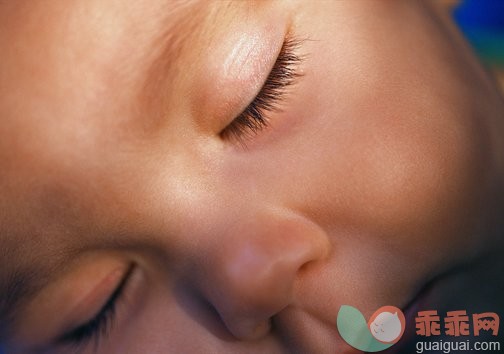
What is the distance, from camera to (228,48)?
1.98 feet

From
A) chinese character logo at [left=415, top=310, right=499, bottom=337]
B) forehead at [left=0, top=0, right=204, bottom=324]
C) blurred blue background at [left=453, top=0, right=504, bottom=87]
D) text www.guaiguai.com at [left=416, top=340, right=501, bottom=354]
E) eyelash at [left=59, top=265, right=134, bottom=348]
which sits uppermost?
blurred blue background at [left=453, top=0, right=504, bottom=87]

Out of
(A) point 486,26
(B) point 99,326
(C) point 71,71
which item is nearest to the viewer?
(C) point 71,71

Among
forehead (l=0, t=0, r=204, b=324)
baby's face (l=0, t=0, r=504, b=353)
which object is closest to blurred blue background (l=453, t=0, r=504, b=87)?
baby's face (l=0, t=0, r=504, b=353)

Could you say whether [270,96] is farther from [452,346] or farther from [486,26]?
[486,26]

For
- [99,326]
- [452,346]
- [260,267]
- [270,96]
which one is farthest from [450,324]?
[99,326]

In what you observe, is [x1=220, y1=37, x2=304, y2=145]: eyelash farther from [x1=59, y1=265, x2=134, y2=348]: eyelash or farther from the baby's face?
[x1=59, y1=265, x2=134, y2=348]: eyelash

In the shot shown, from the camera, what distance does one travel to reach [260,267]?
1.94 ft

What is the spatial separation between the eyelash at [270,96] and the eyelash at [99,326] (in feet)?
0.71

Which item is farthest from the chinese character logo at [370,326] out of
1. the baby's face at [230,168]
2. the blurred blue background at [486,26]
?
the blurred blue background at [486,26]

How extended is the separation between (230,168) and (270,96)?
9 centimetres

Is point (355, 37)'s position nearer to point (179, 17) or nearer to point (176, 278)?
point (179, 17)

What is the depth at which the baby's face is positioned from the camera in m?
0.57

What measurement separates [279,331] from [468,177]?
277 millimetres

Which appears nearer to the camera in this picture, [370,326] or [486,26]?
[370,326]
